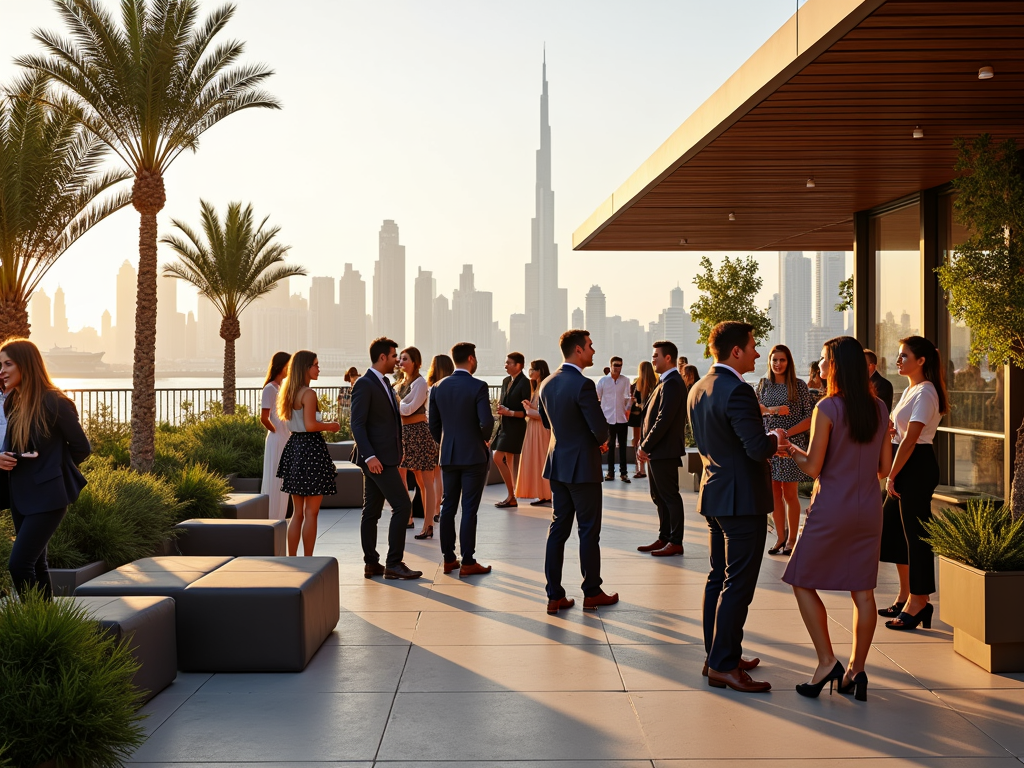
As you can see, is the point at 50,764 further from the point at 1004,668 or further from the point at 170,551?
the point at 1004,668

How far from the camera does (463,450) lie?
852 cm

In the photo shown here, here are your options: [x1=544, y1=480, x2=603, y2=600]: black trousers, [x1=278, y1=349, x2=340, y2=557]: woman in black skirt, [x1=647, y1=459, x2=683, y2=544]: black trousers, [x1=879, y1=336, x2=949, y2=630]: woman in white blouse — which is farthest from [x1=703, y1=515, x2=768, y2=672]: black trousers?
[x1=647, y1=459, x2=683, y2=544]: black trousers

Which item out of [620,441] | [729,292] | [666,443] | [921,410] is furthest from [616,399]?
[921,410]

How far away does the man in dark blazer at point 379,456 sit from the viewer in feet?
26.1

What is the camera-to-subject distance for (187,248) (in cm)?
2486

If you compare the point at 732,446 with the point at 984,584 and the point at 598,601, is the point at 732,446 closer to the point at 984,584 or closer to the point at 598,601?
the point at 984,584

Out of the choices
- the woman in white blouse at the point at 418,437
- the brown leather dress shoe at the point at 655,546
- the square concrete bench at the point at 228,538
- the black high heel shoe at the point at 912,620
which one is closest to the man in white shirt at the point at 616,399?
the woman in white blouse at the point at 418,437

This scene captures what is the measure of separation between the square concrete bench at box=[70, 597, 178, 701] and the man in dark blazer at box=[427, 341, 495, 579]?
3.40m

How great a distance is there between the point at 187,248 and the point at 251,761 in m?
22.5

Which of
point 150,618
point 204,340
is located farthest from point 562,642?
point 204,340

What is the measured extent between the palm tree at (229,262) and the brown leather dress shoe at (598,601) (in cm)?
1838

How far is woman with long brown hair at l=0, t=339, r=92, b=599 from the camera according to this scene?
5.46 meters

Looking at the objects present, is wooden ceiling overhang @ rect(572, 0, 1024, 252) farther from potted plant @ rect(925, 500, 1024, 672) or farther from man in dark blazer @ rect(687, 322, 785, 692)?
potted plant @ rect(925, 500, 1024, 672)

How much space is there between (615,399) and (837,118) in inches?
303
